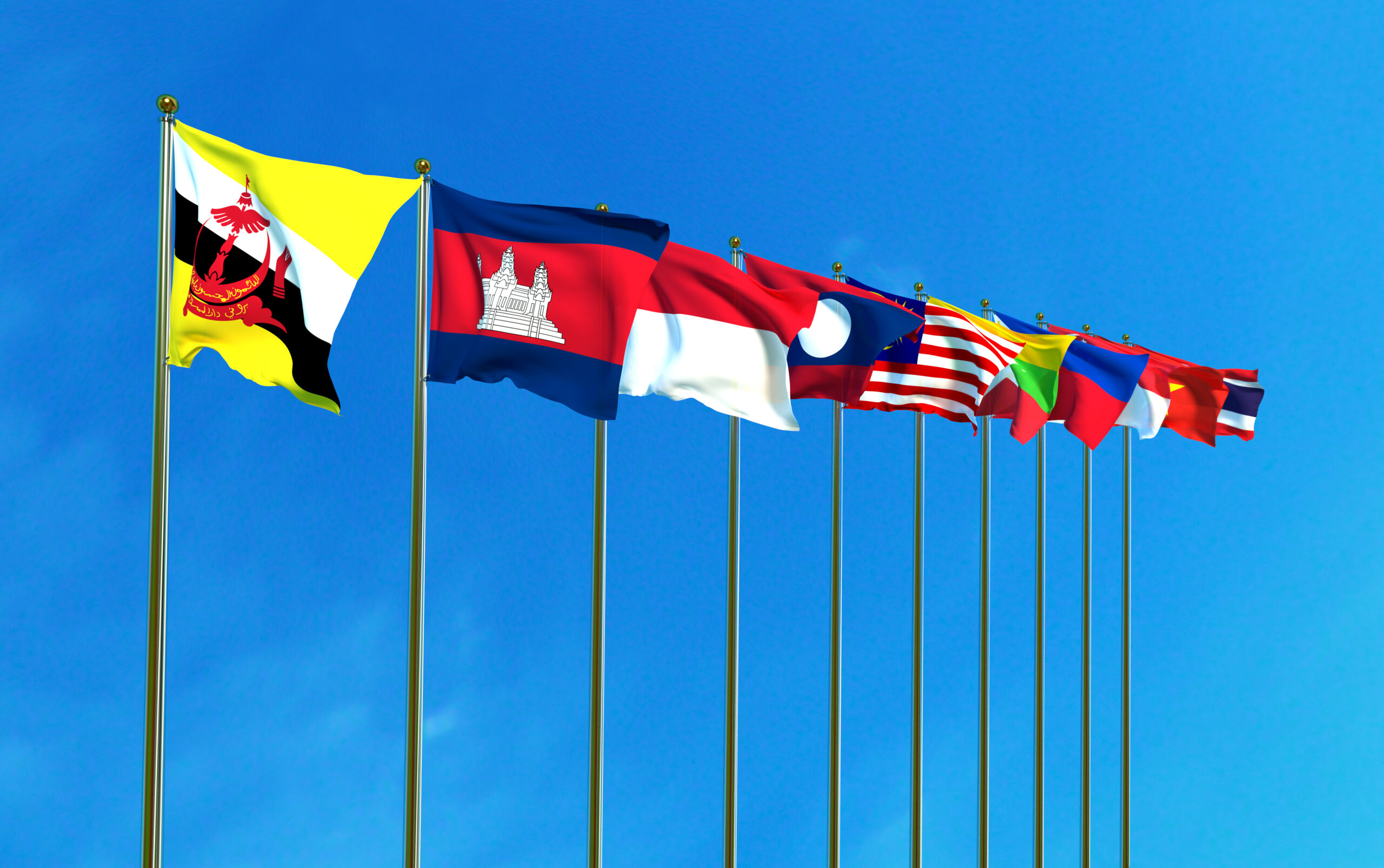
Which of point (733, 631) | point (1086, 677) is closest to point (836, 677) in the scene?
point (733, 631)

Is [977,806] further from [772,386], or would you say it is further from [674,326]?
[674,326]

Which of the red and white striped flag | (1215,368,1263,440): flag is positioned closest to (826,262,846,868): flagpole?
the red and white striped flag

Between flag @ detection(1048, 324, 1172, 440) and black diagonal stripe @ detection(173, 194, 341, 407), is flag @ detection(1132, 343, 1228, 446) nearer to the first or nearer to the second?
flag @ detection(1048, 324, 1172, 440)

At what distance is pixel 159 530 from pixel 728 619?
708 centimetres

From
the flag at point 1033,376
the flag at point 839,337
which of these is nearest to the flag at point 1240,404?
the flag at point 1033,376

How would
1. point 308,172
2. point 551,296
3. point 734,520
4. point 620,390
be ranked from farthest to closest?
point 734,520, point 620,390, point 551,296, point 308,172

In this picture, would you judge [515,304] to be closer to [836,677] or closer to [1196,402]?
[836,677]

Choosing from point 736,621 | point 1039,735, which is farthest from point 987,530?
point 736,621

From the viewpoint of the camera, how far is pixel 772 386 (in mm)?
13133

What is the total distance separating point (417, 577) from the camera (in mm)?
10367

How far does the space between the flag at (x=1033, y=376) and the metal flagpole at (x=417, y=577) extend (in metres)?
10.3

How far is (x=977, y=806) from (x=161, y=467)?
46.7 ft

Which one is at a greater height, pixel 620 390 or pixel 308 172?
pixel 308 172

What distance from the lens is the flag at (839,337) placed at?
547 inches
